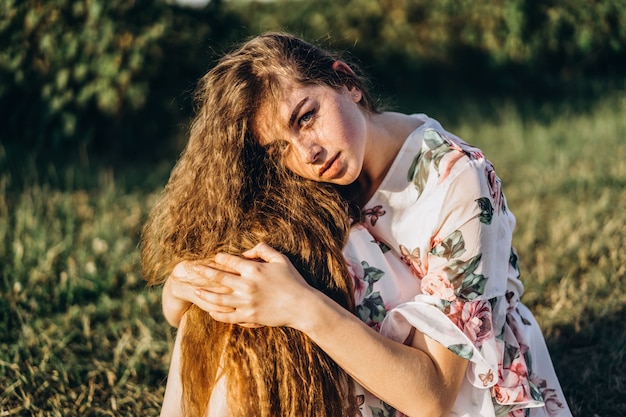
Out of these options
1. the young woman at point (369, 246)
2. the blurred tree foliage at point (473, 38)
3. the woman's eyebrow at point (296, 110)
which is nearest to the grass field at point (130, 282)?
the young woman at point (369, 246)

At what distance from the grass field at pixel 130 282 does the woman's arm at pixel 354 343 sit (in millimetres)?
Result: 1043

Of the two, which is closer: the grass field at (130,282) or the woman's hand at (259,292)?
the woman's hand at (259,292)

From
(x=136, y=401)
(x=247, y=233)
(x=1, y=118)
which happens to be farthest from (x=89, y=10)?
(x=247, y=233)

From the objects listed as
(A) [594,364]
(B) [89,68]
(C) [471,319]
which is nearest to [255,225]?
(C) [471,319]

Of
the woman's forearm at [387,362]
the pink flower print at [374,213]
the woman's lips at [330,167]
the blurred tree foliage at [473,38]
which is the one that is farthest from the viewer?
the blurred tree foliage at [473,38]

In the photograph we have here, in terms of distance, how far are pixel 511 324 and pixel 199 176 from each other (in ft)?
3.53

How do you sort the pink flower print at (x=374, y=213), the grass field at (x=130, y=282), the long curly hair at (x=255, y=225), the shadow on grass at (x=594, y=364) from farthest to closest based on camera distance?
1. the grass field at (x=130, y=282)
2. the shadow on grass at (x=594, y=364)
3. the pink flower print at (x=374, y=213)
4. the long curly hair at (x=255, y=225)

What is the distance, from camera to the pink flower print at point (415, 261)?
2002 mm

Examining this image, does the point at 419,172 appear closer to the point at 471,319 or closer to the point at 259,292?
the point at 471,319

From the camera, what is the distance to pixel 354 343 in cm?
179

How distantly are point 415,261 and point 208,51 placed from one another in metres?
3.92

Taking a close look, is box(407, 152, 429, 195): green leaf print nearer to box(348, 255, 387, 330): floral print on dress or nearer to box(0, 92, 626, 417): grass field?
box(348, 255, 387, 330): floral print on dress

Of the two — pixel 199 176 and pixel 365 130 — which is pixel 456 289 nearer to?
pixel 365 130

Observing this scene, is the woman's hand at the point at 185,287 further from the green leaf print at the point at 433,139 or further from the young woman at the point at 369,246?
the green leaf print at the point at 433,139
